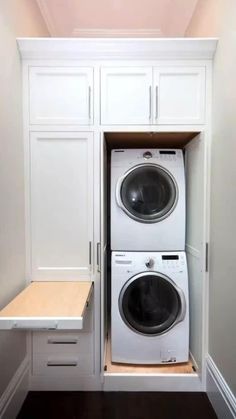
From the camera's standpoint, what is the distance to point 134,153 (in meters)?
2.03

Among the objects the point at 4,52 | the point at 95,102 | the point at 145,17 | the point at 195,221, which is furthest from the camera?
the point at 145,17

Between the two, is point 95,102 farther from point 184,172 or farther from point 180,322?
point 180,322

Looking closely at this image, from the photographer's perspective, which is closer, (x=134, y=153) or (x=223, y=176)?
(x=223, y=176)

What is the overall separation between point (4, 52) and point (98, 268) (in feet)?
4.91

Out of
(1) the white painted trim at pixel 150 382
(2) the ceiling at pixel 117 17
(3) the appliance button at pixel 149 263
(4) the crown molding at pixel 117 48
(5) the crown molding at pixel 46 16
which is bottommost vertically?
(1) the white painted trim at pixel 150 382

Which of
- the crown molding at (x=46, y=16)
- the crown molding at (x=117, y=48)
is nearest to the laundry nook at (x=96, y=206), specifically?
the crown molding at (x=117, y=48)

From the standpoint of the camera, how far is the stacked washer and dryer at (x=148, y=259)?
1.92 metres

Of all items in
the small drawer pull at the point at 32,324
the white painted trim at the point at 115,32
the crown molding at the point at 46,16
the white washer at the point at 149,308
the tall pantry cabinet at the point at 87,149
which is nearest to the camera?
the small drawer pull at the point at 32,324

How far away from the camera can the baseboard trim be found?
1442 millimetres

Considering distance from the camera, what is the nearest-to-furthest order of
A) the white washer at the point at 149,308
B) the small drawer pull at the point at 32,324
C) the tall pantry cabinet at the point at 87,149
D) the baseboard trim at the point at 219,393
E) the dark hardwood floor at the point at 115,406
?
1. the small drawer pull at the point at 32,324
2. the baseboard trim at the point at 219,393
3. the dark hardwood floor at the point at 115,406
4. the tall pantry cabinet at the point at 87,149
5. the white washer at the point at 149,308

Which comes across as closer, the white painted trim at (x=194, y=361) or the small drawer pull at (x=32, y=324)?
the small drawer pull at (x=32, y=324)

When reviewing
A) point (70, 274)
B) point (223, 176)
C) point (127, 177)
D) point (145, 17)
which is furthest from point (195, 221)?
Result: point (145, 17)

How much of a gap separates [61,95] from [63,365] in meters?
1.92

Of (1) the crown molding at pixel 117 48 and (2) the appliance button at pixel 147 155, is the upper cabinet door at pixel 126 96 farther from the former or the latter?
(2) the appliance button at pixel 147 155
